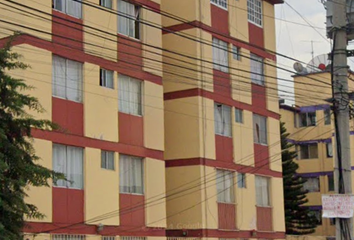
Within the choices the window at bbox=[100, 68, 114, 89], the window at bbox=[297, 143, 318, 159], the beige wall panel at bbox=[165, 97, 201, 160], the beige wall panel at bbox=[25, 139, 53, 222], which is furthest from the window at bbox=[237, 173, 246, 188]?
the window at bbox=[297, 143, 318, 159]

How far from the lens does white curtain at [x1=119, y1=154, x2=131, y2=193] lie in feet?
91.1

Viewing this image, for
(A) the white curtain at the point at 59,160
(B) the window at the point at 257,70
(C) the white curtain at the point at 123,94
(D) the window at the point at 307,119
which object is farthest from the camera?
(D) the window at the point at 307,119

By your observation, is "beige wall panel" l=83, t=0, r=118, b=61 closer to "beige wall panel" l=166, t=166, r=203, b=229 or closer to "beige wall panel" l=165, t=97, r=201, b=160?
"beige wall panel" l=165, t=97, r=201, b=160

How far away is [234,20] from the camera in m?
34.8

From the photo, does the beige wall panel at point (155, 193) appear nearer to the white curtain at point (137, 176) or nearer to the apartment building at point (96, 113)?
the apartment building at point (96, 113)

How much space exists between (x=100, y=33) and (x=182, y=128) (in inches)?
258

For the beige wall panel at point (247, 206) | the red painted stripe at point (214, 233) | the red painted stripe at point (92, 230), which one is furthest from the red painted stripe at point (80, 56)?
the beige wall panel at point (247, 206)

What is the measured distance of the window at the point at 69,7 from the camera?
25972 mm

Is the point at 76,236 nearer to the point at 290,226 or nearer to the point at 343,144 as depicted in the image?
the point at 343,144

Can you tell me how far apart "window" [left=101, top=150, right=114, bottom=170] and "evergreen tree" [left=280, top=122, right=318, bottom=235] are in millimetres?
25177

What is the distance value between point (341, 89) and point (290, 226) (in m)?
31.4

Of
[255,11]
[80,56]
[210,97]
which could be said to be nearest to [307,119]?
[255,11]

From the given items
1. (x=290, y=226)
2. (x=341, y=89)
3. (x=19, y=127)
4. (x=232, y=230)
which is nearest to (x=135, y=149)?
(x=232, y=230)

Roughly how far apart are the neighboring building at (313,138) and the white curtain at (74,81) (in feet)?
98.9
